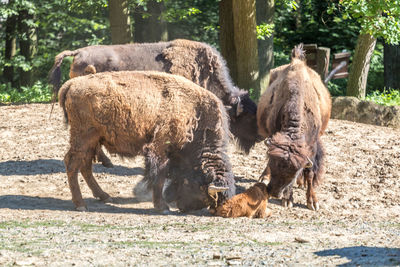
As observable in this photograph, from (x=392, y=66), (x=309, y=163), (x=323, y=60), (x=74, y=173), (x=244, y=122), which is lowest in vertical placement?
(x=74, y=173)

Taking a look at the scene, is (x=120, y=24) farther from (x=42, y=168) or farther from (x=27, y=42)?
(x=27, y=42)

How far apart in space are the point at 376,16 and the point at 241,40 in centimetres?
245

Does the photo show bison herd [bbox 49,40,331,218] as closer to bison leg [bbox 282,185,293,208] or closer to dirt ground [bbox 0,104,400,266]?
dirt ground [bbox 0,104,400,266]

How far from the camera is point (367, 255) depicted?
4.95 meters

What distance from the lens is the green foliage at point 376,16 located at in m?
10.2

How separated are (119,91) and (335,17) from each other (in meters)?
11.7

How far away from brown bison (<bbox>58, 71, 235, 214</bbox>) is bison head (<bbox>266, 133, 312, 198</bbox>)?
50 cm

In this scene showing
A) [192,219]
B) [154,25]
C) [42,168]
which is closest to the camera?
[192,219]

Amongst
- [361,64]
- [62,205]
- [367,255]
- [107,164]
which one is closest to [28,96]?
[107,164]

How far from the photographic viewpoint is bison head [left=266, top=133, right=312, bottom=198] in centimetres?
720

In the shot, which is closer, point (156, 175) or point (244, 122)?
point (156, 175)

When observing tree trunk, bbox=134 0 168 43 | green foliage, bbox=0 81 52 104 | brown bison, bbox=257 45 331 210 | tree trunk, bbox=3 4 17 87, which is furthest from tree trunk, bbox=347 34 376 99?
tree trunk, bbox=3 4 17 87

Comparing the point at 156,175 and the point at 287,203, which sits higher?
the point at 156,175

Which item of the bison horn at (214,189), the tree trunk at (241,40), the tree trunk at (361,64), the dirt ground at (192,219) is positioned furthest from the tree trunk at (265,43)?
the bison horn at (214,189)
